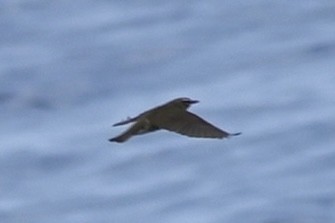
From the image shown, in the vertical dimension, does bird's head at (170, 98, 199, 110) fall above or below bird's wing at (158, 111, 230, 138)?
above

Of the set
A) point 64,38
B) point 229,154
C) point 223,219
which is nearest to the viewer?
point 223,219

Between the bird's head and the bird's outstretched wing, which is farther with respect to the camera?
the bird's head

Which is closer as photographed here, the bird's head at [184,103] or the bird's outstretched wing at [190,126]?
the bird's outstretched wing at [190,126]

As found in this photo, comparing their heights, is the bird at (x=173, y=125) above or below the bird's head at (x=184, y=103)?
below

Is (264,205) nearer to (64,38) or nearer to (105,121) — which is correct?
(105,121)

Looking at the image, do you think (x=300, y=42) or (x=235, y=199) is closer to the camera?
(x=235, y=199)

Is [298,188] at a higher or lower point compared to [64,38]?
lower

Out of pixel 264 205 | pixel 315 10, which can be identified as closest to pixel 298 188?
pixel 264 205
